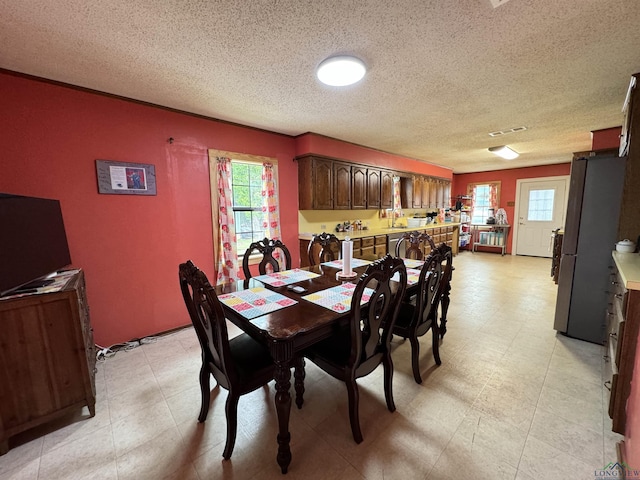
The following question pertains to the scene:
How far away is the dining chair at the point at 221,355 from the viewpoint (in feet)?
4.19

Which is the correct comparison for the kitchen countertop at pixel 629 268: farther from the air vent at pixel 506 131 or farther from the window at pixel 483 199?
the window at pixel 483 199

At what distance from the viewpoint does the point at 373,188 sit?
495 cm

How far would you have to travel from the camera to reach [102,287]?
2.46 metres

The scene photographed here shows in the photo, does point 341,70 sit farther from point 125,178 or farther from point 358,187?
point 358,187

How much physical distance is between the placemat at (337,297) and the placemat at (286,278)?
14.5 inches

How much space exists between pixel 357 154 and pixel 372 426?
396cm

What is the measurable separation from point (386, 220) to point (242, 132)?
3.81m

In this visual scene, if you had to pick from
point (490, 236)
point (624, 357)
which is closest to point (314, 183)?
point (624, 357)

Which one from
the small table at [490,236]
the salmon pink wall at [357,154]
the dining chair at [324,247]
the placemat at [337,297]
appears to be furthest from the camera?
the small table at [490,236]

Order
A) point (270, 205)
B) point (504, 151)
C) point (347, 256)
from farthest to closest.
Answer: point (504, 151), point (270, 205), point (347, 256)

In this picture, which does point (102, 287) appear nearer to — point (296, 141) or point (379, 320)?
point (379, 320)

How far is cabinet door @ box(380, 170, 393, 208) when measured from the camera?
512 cm

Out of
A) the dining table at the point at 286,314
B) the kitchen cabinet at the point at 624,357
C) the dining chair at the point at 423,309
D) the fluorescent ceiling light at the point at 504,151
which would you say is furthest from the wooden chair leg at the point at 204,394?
the fluorescent ceiling light at the point at 504,151

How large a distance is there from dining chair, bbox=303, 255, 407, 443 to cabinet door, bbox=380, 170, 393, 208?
3.76 meters
